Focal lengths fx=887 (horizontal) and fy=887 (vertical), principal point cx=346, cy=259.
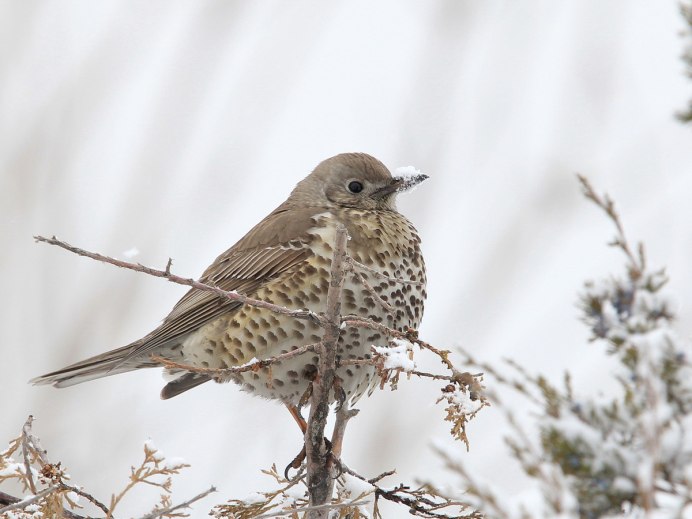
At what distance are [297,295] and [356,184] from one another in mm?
1227

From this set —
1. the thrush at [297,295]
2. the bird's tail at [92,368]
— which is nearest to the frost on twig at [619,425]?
the thrush at [297,295]

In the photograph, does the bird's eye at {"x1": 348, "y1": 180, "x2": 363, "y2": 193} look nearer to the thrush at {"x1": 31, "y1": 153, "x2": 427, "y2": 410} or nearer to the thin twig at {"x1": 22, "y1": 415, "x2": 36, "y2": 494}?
the thrush at {"x1": 31, "y1": 153, "x2": 427, "y2": 410}

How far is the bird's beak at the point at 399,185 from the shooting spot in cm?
544

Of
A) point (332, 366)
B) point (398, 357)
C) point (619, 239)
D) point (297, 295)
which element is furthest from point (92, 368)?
point (619, 239)

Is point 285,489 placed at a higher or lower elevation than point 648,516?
higher

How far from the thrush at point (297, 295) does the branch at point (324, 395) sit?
91 centimetres

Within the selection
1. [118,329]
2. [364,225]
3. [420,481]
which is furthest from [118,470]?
[420,481]

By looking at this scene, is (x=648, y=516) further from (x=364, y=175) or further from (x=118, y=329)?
(x=118, y=329)

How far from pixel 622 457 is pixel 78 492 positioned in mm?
2051

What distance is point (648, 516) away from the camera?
1265mm

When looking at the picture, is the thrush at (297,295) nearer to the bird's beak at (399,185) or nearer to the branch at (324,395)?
the bird's beak at (399,185)

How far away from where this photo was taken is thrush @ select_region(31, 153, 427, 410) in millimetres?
4426

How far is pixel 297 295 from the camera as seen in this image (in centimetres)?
453

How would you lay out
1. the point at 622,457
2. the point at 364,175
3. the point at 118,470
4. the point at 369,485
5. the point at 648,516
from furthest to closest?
1. the point at 118,470
2. the point at 364,175
3. the point at 369,485
4. the point at 622,457
5. the point at 648,516
